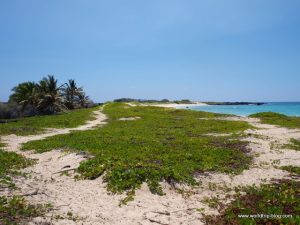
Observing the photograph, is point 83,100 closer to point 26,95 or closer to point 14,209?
point 26,95

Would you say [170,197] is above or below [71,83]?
below

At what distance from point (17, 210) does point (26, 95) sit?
5435 cm

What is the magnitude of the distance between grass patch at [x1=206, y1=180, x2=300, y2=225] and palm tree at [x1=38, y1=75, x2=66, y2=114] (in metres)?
54.0

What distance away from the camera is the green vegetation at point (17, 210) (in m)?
10.9

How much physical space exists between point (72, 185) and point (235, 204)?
323 inches

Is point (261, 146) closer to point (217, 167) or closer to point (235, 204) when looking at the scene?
point (217, 167)

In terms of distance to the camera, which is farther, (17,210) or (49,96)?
(49,96)

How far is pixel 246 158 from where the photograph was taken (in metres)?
22.4

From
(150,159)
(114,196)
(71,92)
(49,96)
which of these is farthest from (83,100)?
(114,196)

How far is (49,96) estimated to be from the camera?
2452 inches

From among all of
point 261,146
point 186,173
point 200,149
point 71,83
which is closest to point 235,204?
point 186,173

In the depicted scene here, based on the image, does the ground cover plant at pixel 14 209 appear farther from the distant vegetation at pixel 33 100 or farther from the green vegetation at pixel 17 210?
the distant vegetation at pixel 33 100

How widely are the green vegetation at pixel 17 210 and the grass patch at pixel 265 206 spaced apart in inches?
265

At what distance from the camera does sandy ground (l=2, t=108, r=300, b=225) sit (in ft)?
40.5
